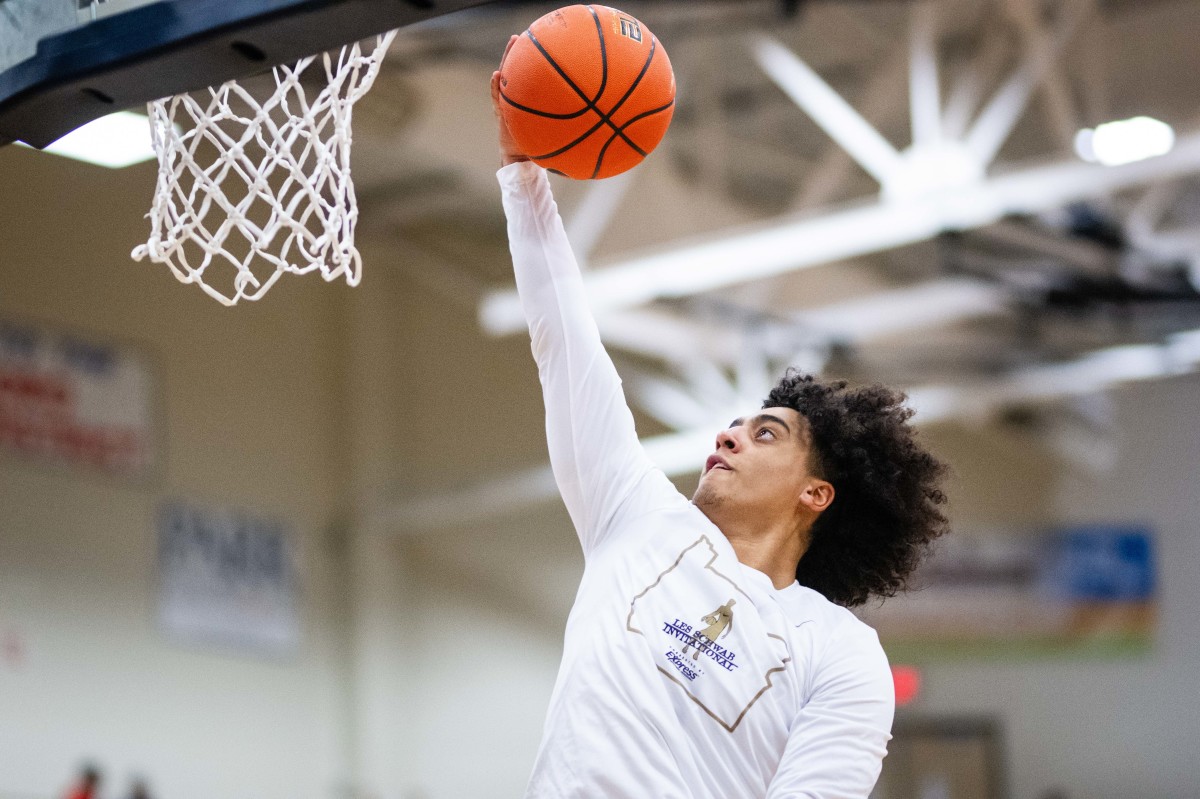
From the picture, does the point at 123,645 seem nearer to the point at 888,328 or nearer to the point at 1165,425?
the point at 888,328

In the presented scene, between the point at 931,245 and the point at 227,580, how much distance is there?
6415 mm

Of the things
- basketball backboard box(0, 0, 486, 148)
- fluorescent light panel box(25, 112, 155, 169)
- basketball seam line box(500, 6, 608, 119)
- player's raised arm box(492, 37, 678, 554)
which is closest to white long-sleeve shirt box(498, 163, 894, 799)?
player's raised arm box(492, 37, 678, 554)

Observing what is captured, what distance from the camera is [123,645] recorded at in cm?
1120

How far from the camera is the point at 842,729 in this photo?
276 cm

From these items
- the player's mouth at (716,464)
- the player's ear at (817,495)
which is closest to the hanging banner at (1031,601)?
the player's ear at (817,495)

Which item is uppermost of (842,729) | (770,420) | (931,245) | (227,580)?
(931,245)

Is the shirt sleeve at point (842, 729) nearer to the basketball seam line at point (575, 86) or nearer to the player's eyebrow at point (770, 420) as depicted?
the player's eyebrow at point (770, 420)

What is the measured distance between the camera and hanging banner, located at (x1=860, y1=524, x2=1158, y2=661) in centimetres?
1484

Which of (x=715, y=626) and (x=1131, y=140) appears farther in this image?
(x=1131, y=140)

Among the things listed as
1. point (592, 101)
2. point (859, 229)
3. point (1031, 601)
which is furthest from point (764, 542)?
point (1031, 601)

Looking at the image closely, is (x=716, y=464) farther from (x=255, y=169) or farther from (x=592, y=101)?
(x=255, y=169)

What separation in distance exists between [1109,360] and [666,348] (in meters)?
3.37

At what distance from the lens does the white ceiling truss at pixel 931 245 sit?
889 cm

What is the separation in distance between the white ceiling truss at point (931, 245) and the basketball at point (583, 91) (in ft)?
19.1
